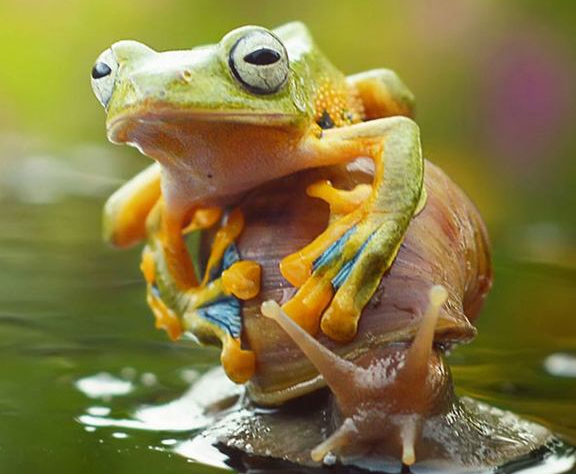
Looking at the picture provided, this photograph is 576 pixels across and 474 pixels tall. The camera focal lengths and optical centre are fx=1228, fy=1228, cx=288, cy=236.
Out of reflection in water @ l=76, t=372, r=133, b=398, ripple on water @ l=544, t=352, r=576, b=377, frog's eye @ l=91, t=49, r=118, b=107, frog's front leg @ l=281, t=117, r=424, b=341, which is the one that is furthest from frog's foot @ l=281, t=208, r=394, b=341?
ripple on water @ l=544, t=352, r=576, b=377

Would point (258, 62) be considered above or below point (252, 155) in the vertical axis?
above

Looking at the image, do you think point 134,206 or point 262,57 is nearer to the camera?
point 262,57

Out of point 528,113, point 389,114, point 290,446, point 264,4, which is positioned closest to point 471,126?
point 528,113

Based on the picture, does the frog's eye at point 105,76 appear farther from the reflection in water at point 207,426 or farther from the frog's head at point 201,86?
the reflection in water at point 207,426

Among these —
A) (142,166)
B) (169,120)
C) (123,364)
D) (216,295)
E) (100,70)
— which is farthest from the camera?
(142,166)

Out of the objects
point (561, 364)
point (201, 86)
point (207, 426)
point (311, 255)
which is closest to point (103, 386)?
point (207, 426)

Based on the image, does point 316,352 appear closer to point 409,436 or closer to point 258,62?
point 409,436

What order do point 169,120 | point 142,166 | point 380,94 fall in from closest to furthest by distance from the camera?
point 169,120, point 380,94, point 142,166

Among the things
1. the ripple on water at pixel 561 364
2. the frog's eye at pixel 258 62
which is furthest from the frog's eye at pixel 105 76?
the ripple on water at pixel 561 364
